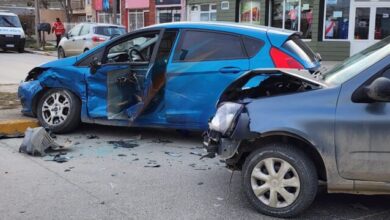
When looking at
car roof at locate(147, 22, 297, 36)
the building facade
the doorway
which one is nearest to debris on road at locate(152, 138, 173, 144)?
car roof at locate(147, 22, 297, 36)

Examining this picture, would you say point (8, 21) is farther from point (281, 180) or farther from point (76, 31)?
point (281, 180)

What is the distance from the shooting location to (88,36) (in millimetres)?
21219

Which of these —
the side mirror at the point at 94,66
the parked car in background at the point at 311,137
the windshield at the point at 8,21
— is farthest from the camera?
the windshield at the point at 8,21

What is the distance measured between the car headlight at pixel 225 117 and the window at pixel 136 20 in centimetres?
3031

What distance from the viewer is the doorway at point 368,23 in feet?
64.5

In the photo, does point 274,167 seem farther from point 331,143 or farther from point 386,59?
point 386,59

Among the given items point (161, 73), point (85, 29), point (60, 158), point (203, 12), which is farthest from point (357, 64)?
point (203, 12)

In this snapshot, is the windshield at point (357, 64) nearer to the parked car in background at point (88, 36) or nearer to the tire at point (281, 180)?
the tire at point (281, 180)

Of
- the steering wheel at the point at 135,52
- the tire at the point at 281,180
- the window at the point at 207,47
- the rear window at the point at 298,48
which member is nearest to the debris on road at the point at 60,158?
the steering wheel at the point at 135,52

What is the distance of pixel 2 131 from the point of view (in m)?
7.36

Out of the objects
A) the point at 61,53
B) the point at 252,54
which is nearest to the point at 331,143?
the point at 252,54

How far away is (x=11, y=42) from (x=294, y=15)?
601 inches

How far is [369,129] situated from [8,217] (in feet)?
9.95

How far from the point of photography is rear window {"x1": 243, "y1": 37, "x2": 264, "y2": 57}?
6477mm
